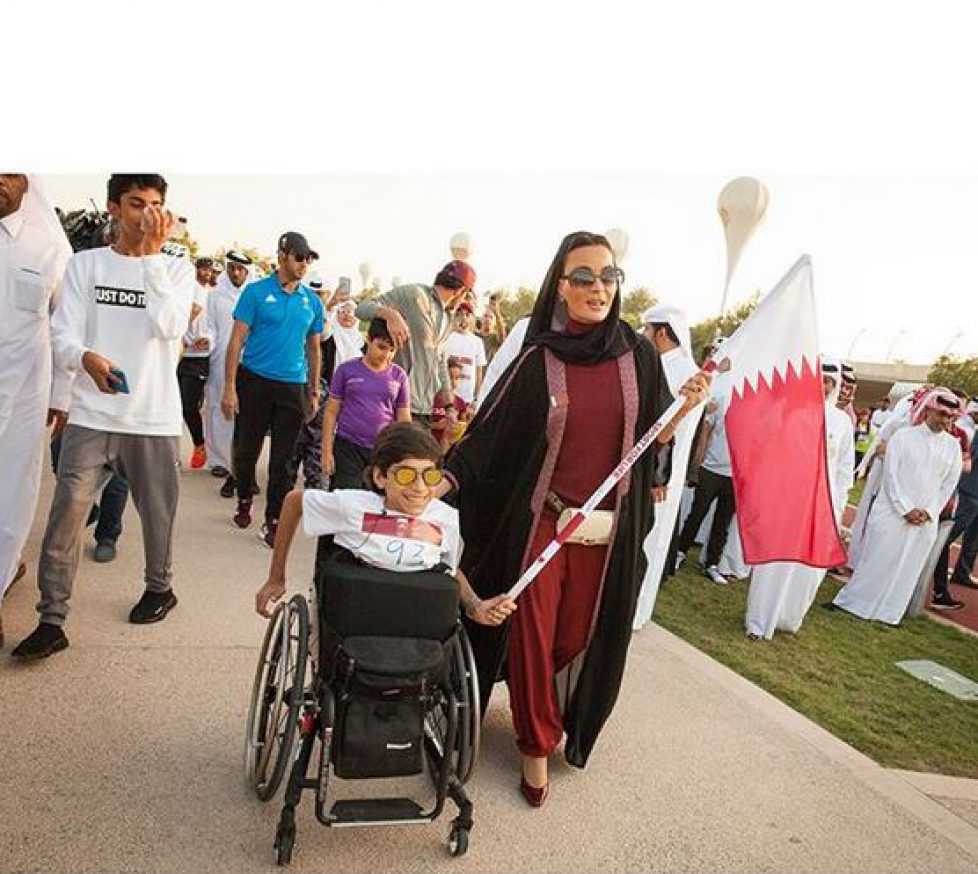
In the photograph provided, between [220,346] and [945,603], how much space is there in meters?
7.63

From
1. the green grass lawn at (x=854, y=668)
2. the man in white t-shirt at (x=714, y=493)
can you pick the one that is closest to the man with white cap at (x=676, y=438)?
the green grass lawn at (x=854, y=668)

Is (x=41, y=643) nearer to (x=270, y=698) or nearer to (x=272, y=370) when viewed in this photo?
(x=270, y=698)

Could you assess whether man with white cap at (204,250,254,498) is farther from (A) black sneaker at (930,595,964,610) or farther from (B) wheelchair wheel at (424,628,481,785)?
(A) black sneaker at (930,595,964,610)

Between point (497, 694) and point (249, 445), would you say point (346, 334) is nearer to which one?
point (249, 445)

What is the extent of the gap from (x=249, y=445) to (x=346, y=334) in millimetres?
3766

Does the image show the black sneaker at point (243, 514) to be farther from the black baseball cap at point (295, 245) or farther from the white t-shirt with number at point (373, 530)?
the white t-shirt with number at point (373, 530)

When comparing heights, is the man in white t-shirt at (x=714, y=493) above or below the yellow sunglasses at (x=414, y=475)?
below

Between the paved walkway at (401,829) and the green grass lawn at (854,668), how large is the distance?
47cm

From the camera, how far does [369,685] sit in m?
2.11

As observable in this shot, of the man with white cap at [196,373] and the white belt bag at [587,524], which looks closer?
the white belt bag at [587,524]

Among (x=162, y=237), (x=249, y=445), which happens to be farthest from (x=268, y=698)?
(x=249, y=445)

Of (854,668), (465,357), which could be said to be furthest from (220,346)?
(854,668)

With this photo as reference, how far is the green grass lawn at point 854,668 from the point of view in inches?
160

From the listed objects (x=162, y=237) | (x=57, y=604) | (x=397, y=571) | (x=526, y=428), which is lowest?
(x=57, y=604)
